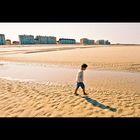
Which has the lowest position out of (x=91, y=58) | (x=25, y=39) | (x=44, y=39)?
(x=91, y=58)

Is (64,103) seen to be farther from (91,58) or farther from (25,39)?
Result: (25,39)

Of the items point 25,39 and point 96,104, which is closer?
point 96,104

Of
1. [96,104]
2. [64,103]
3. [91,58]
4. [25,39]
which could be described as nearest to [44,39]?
[25,39]

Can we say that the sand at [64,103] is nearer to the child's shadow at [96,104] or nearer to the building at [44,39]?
the child's shadow at [96,104]

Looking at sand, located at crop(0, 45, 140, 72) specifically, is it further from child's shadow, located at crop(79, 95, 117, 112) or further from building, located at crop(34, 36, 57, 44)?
building, located at crop(34, 36, 57, 44)

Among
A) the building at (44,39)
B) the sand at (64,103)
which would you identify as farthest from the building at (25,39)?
the sand at (64,103)

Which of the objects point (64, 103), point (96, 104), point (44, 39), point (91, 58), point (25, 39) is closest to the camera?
point (96, 104)

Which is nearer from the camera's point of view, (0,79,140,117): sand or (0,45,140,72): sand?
(0,79,140,117): sand

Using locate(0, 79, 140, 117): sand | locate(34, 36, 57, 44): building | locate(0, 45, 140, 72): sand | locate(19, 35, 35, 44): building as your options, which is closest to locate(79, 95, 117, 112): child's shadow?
locate(0, 79, 140, 117): sand

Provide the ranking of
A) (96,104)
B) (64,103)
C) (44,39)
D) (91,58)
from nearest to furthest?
(96,104) → (64,103) → (91,58) → (44,39)

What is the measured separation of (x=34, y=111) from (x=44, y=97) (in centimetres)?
155
